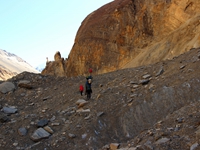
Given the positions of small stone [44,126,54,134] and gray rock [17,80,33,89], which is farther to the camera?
gray rock [17,80,33,89]

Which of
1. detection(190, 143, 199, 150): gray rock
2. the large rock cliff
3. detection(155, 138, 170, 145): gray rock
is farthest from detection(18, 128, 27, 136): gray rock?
the large rock cliff

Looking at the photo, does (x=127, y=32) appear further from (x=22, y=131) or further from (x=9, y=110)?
(x=22, y=131)

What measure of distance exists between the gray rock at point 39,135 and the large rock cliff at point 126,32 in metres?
15.3

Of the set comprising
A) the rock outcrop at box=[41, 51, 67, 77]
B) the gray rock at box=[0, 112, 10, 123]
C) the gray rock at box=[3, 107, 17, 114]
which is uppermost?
the rock outcrop at box=[41, 51, 67, 77]

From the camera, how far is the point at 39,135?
24.6 ft

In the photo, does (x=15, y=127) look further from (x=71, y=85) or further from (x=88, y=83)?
(x=71, y=85)

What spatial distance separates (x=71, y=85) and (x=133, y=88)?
3846mm

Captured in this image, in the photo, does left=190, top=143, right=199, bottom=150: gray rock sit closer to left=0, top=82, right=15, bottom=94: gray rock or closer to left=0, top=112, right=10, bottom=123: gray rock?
left=0, top=112, right=10, bottom=123: gray rock

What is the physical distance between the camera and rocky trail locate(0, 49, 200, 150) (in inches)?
223

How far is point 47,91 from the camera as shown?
11.5 meters

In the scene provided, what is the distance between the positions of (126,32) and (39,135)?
21212 millimetres

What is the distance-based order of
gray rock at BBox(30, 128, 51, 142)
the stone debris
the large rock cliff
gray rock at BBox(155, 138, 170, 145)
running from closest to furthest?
1. gray rock at BBox(155, 138, 170, 145)
2. gray rock at BBox(30, 128, 51, 142)
3. the stone debris
4. the large rock cliff

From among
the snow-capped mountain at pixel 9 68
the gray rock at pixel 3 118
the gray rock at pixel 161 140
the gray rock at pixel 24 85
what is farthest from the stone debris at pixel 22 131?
the snow-capped mountain at pixel 9 68

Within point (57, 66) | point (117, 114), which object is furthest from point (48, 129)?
point (57, 66)
